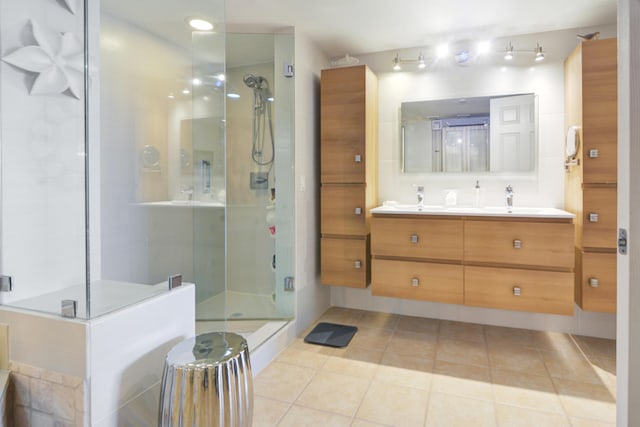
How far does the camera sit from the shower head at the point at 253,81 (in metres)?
2.92

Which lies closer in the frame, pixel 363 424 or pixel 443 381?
pixel 363 424

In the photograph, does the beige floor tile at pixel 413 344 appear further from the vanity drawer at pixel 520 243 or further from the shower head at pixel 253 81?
the shower head at pixel 253 81

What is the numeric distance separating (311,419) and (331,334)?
0.97 m

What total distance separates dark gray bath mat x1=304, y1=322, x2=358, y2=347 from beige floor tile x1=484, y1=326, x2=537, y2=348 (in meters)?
0.99

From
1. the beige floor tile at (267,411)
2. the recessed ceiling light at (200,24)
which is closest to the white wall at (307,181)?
the recessed ceiling light at (200,24)

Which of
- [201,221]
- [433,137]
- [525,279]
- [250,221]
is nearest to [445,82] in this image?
[433,137]

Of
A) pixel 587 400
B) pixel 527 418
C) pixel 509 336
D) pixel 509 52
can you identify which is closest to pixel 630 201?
pixel 527 418

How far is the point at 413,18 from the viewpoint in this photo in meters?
2.46

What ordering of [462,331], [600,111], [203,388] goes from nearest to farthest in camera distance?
[203,388], [600,111], [462,331]

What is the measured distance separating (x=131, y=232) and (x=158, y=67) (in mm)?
1053

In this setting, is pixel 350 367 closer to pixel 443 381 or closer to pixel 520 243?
pixel 443 381

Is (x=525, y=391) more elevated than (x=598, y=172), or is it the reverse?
(x=598, y=172)

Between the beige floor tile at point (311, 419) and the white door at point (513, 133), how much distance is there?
2186 mm

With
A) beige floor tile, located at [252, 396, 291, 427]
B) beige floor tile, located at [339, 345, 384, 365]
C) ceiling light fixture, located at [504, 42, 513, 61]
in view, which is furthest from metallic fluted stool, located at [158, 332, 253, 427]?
ceiling light fixture, located at [504, 42, 513, 61]
